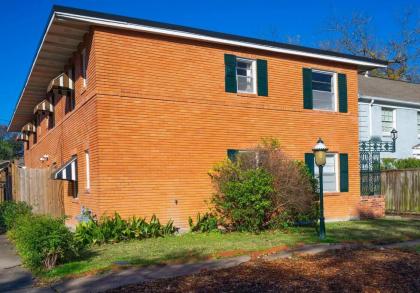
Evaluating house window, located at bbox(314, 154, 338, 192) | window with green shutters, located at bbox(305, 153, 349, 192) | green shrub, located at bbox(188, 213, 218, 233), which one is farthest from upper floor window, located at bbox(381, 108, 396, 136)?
green shrub, located at bbox(188, 213, 218, 233)

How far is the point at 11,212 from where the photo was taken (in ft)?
48.3

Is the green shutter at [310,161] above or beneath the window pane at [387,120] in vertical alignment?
beneath

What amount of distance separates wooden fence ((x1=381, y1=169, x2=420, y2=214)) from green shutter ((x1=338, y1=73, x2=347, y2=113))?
4.23 m

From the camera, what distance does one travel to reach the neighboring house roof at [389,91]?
76.9 feet

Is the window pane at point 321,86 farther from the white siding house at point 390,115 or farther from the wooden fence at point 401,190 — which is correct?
the white siding house at point 390,115

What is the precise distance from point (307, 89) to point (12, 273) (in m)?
11.2

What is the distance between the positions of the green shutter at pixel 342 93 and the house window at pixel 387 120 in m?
7.03

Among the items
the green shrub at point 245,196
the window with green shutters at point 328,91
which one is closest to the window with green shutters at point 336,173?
the window with green shutters at point 328,91

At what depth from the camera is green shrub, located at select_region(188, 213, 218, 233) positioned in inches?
541

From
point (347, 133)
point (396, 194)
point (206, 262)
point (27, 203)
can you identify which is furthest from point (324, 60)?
point (27, 203)

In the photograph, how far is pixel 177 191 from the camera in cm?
1379

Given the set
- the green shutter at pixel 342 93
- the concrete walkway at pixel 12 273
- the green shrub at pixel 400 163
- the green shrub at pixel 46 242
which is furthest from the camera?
the green shrub at pixel 400 163

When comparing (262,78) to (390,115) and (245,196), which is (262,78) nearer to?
(245,196)

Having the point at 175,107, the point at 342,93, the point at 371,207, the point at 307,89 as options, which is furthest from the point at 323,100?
the point at 175,107
